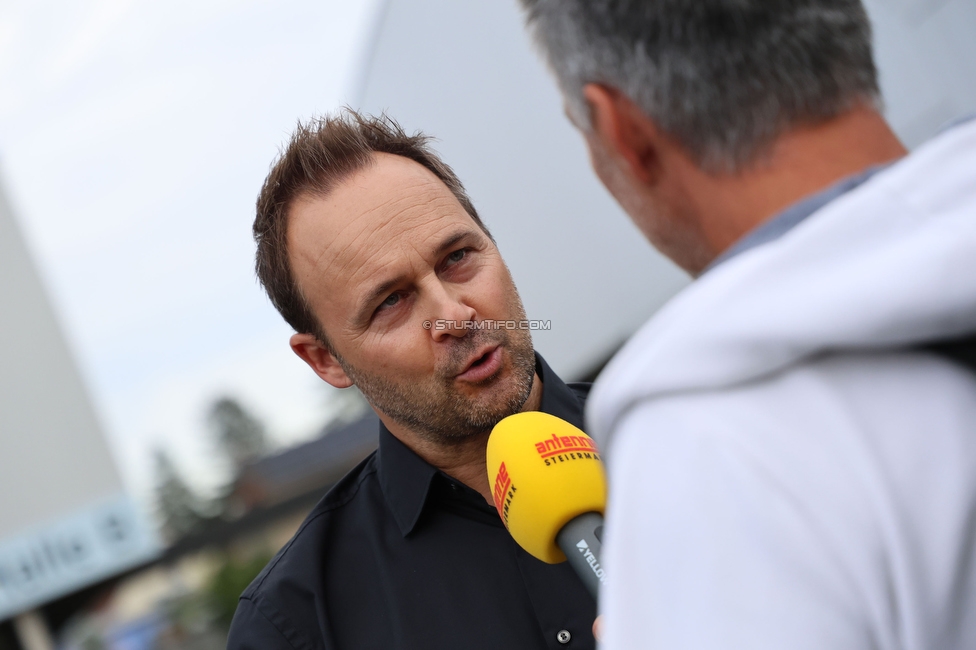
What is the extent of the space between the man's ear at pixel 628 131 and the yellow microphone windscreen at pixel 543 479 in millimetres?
575

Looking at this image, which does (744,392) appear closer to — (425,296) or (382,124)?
(425,296)

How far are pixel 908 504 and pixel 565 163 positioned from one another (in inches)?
166

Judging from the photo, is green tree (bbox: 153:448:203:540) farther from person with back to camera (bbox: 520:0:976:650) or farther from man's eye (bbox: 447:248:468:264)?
person with back to camera (bbox: 520:0:976:650)

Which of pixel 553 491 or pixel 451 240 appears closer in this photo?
pixel 553 491

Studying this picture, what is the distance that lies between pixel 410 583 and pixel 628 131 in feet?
4.23

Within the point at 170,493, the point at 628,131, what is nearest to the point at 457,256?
the point at 628,131

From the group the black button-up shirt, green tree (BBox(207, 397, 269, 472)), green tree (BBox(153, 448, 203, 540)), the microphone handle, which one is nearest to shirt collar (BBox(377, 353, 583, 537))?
the black button-up shirt

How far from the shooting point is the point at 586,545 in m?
1.13

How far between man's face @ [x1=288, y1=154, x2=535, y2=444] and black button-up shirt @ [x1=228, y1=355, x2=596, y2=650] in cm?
17

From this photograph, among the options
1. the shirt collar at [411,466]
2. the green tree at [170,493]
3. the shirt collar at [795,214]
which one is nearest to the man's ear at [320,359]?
the shirt collar at [411,466]

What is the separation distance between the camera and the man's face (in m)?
1.83

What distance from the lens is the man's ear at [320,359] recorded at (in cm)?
219

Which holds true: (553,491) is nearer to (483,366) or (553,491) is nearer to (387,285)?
(483,366)

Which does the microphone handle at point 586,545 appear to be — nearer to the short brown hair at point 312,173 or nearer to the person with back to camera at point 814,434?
the person with back to camera at point 814,434
